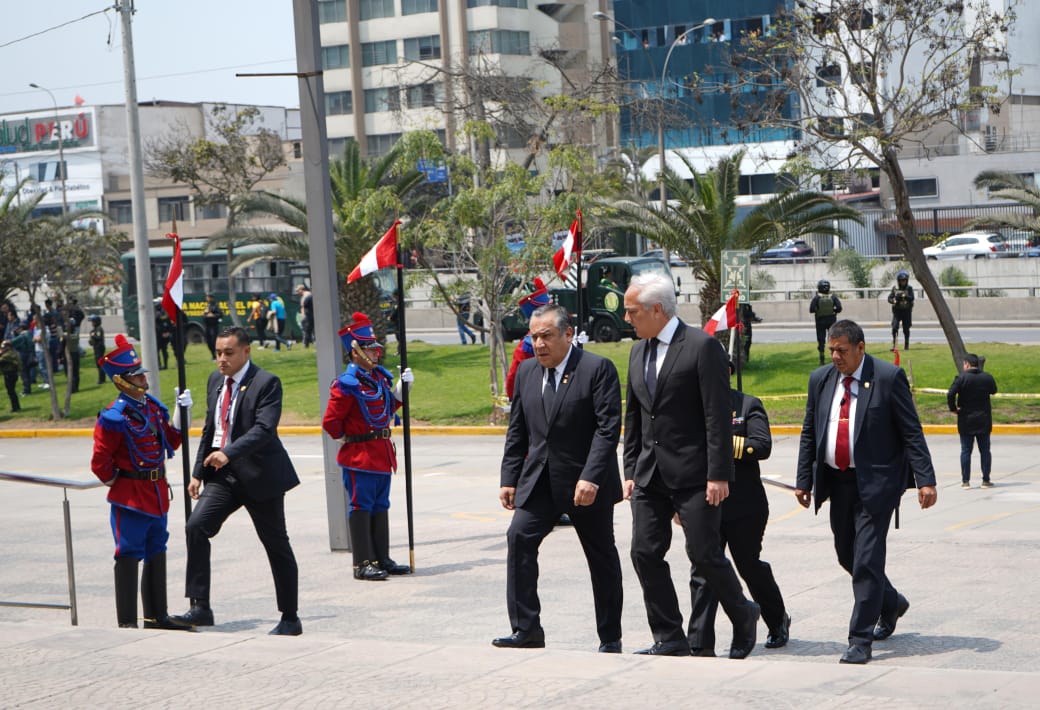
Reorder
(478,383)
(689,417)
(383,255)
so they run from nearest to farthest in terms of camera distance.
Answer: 1. (689,417)
2. (383,255)
3. (478,383)

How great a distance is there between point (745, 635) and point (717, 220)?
19640 mm

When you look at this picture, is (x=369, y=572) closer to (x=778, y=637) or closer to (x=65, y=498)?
(x=65, y=498)

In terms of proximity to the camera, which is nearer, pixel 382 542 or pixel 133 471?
pixel 133 471

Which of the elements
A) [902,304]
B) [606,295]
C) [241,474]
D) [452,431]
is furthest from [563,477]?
[606,295]

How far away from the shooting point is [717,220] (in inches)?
1035

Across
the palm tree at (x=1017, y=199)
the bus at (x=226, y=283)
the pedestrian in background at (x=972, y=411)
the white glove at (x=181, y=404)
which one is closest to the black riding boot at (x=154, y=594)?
the white glove at (x=181, y=404)

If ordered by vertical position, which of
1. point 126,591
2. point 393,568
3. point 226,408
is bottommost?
point 393,568

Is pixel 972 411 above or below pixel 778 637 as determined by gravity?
above

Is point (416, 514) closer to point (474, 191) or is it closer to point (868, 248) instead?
point (474, 191)

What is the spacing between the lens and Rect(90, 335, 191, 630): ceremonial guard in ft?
28.2

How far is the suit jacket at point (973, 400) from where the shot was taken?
585 inches

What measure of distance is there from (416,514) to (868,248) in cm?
4005

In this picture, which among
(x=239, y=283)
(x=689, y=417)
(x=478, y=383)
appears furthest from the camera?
(x=239, y=283)

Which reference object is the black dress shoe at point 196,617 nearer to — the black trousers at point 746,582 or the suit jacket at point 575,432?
the suit jacket at point 575,432
